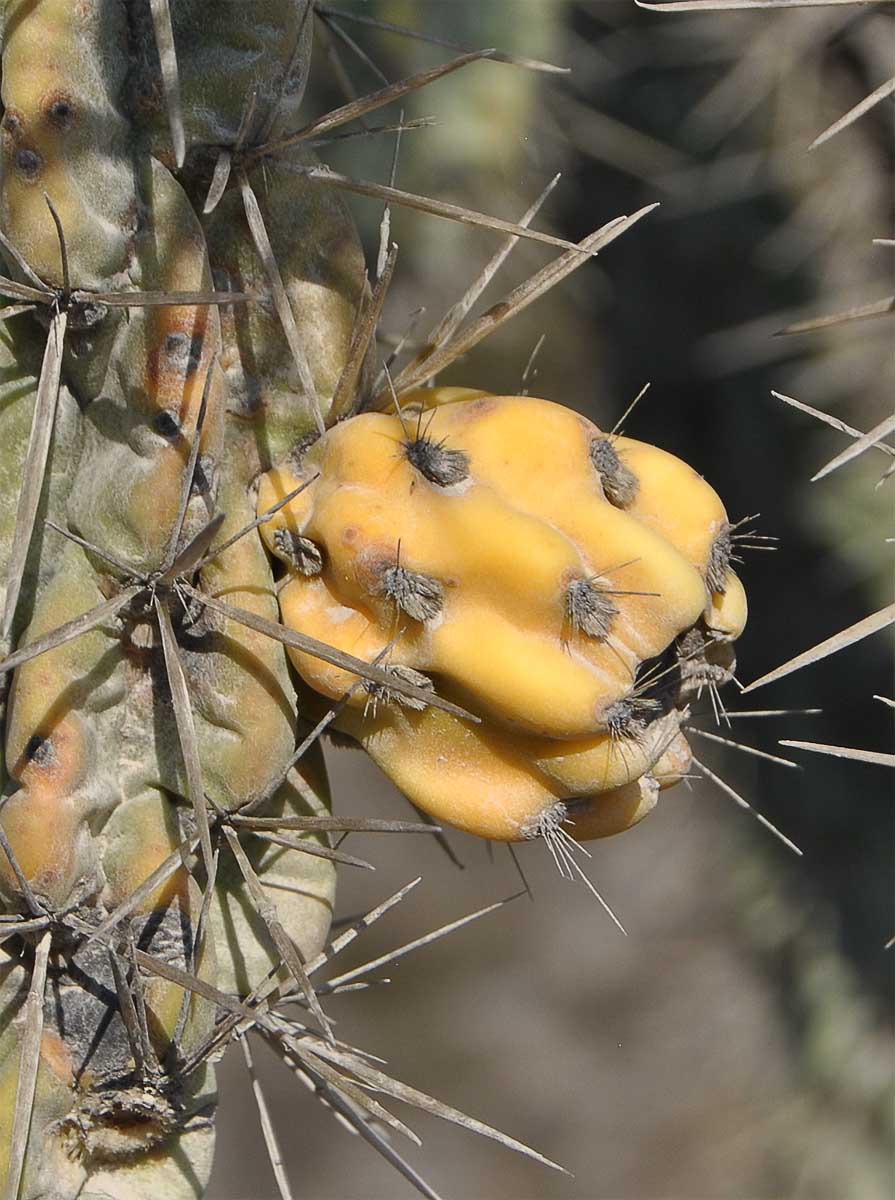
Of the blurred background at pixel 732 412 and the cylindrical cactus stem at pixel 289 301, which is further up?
the cylindrical cactus stem at pixel 289 301

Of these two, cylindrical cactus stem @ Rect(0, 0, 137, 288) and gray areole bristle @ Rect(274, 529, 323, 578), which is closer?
cylindrical cactus stem @ Rect(0, 0, 137, 288)

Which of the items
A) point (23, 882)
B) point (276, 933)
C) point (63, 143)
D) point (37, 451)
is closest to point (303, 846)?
point (276, 933)

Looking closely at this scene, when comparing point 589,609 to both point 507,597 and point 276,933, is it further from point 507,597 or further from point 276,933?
point 276,933

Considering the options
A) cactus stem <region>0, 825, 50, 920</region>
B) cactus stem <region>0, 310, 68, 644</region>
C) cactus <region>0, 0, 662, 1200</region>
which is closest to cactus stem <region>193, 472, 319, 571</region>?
cactus <region>0, 0, 662, 1200</region>

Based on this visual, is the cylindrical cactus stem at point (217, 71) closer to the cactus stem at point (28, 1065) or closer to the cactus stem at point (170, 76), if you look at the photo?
the cactus stem at point (170, 76)

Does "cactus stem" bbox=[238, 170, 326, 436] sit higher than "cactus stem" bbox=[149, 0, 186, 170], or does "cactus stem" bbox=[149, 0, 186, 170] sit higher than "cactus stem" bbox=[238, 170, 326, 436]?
"cactus stem" bbox=[149, 0, 186, 170]

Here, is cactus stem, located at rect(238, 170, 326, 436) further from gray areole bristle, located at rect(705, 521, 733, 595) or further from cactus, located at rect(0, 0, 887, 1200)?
gray areole bristle, located at rect(705, 521, 733, 595)

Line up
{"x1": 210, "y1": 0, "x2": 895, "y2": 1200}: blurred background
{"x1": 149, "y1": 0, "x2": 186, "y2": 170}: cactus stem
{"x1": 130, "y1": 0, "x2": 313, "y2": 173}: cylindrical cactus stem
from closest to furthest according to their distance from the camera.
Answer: {"x1": 149, "y1": 0, "x2": 186, "y2": 170}: cactus stem → {"x1": 130, "y1": 0, "x2": 313, "y2": 173}: cylindrical cactus stem → {"x1": 210, "y1": 0, "x2": 895, "y2": 1200}: blurred background

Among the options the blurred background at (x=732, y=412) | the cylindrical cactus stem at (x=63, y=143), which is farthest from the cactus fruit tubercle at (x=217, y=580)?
the blurred background at (x=732, y=412)

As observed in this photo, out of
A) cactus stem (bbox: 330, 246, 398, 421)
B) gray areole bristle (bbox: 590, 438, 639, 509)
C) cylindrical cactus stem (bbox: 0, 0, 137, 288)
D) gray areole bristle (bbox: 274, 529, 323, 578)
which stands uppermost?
cylindrical cactus stem (bbox: 0, 0, 137, 288)
